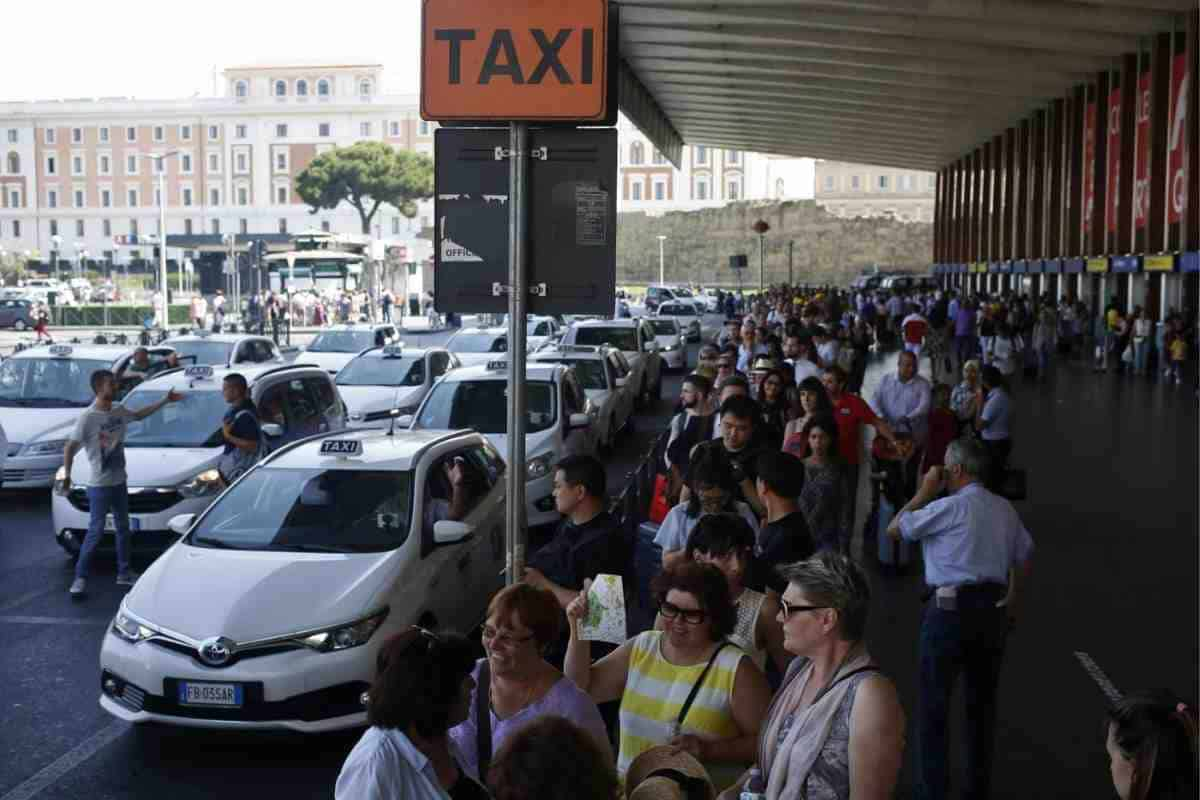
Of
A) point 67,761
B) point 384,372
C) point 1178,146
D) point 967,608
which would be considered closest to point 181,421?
point 67,761

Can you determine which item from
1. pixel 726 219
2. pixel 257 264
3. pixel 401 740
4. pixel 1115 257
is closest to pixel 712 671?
pixel 401 740

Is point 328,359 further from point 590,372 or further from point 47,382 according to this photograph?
point 47,382

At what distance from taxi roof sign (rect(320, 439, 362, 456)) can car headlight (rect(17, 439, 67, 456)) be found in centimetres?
727

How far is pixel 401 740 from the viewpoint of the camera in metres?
3.43

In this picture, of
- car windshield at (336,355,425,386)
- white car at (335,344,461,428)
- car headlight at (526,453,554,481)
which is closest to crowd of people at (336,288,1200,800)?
car headlight at (526,453,554,481)

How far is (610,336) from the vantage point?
2656 cm

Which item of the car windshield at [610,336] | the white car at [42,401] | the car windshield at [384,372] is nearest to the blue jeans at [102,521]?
the white car at [42,401]

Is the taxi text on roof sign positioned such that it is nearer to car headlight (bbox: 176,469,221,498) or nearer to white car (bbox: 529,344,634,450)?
car headlight (bbox: 176,469,221,498)

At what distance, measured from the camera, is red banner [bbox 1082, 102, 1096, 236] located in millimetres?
40281

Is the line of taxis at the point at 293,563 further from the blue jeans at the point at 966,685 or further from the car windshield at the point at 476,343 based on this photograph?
the car windshield at the point at 476,343

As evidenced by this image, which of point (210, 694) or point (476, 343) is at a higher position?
point (476, 343)

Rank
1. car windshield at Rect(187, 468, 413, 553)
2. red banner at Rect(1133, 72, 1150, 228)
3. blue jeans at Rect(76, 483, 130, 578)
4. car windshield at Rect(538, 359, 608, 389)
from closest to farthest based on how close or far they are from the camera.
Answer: car windshield at Rect(187, 468, 413, 553) → blue jeans at Rect(76, 483, 130, 578) → car windshield at Rect(538, 359, 608, 389) → red banner at Rect(1133, 72, 1150, 228)

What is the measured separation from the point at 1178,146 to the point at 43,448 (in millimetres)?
26318

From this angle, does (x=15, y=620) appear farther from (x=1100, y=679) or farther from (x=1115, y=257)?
(x=1115, y=257)
